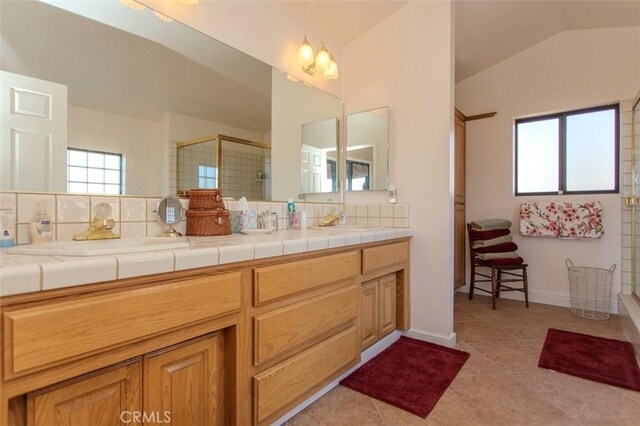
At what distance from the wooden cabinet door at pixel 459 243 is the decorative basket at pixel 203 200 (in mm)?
2626

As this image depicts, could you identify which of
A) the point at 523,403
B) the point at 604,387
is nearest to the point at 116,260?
the point at 523,403

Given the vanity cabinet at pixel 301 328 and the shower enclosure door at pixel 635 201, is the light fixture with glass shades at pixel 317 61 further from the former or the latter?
the shower enclosure door at pixel 635 201

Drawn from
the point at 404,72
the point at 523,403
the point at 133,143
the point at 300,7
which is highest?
the point at 300,7

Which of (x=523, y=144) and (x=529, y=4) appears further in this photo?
(x=523, y=144)

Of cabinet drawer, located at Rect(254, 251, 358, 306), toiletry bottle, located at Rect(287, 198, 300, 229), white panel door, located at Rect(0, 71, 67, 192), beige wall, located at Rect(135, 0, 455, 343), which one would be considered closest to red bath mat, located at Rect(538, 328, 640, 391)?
beige wall, located at Rect(135, 0, 455, 343)

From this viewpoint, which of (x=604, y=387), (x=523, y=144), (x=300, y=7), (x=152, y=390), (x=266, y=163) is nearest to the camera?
(x=152, y=390)

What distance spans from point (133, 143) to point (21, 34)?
0.49m

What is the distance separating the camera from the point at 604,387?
168cm

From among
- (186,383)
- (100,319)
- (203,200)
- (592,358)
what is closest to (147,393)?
(186,383)

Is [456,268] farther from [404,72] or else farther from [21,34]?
[21,34]

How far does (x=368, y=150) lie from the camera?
257 centimetres

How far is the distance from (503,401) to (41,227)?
7.09 feet

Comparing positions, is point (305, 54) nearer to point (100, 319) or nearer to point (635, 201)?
point (100, 319)

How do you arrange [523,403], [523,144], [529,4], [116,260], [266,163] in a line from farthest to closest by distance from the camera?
1. [523,144]
2. [529,4]
3. [266,163]
4. [523,403]
5. [116,260]
